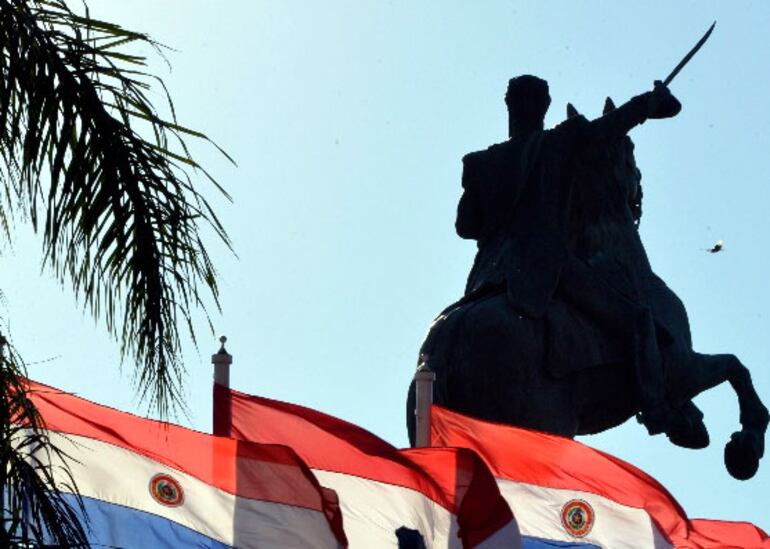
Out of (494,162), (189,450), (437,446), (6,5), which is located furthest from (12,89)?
(494,162)

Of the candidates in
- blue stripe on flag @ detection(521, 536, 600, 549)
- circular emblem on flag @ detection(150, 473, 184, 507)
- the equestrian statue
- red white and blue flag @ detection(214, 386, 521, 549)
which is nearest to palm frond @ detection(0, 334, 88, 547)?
circular emblem on flag @ detection(150, 473, 184, 507)

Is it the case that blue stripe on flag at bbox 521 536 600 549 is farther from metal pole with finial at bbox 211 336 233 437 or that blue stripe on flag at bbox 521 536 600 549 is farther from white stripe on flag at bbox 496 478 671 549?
metal pole with finial at bbox 211 336 233 437

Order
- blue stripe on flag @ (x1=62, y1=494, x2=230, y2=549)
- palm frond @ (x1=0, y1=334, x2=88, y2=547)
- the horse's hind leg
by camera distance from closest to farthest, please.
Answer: palm frond @ (x1=0, y1=334, x2=88, y2=547)
blue stripe on flag @ (x1=62, y1=494, x2=230, y2=549)
the horse's hind leg

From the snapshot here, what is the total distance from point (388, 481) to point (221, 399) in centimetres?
115

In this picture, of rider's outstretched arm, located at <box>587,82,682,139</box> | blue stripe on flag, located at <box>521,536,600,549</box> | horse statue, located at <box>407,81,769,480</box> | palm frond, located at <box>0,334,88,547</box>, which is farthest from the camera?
rider's outstretched arm, located at <box>587,82,682,139</box>

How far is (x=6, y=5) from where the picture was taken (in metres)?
8.98

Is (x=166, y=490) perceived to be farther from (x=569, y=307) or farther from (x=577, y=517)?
(x=569, y=307)

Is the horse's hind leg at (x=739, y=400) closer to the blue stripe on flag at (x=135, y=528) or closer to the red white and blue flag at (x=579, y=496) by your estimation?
the red white and blue flag at (x=579, y=496)

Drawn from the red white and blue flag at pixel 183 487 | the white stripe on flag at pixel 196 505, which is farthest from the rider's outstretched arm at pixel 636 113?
the white stripe on flag at pixel 196 505

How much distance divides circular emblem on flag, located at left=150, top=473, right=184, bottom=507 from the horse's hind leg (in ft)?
20.2

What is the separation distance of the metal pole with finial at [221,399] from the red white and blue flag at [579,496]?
6.69ft

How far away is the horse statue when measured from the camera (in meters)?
18.7

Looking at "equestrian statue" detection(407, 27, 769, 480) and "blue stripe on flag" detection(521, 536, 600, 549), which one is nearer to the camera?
"blue stripe on flag" detection(521, 536, 600, 549)

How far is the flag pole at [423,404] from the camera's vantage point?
17.2m
